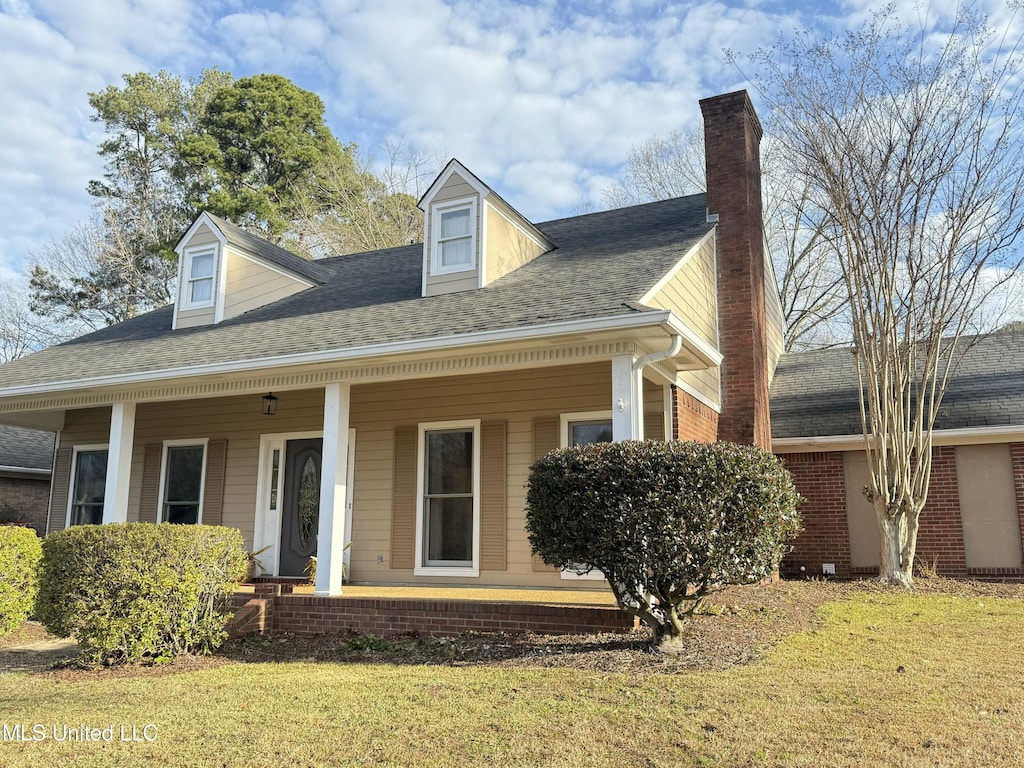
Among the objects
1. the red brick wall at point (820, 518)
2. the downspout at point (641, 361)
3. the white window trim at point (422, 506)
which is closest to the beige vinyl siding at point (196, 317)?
the white window trim at point (422, 506)

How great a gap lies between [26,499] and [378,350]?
14.0m

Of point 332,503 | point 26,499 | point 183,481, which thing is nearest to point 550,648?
point 332,503

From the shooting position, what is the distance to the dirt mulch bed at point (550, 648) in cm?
602

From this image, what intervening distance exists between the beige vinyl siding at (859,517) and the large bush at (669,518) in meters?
6.71

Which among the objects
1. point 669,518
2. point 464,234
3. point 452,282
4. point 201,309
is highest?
point 464,234

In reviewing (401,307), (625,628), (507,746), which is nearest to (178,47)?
(401,307)

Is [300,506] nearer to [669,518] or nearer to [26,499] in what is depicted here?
[669,518]

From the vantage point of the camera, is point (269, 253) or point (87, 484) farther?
point (87, 484)

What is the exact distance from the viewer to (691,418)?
964 centimetres

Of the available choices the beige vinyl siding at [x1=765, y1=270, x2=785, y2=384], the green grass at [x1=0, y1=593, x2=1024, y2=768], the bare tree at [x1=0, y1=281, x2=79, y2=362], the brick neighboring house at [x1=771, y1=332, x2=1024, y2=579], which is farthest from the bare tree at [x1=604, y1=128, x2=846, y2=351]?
the bare tree at [x1=0, y1=281, x2=79, y2=362]

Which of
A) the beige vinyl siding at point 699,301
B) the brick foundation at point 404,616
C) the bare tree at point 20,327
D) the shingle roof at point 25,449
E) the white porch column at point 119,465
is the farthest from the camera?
the bare tree at point 20,327

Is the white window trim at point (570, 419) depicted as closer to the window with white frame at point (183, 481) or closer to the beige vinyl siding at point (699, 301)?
the beige vinyl siding at point (699, 301)

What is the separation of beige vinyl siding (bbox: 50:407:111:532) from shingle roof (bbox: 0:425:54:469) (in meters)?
5.06

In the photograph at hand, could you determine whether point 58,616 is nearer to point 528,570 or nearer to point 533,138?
point 528,570
